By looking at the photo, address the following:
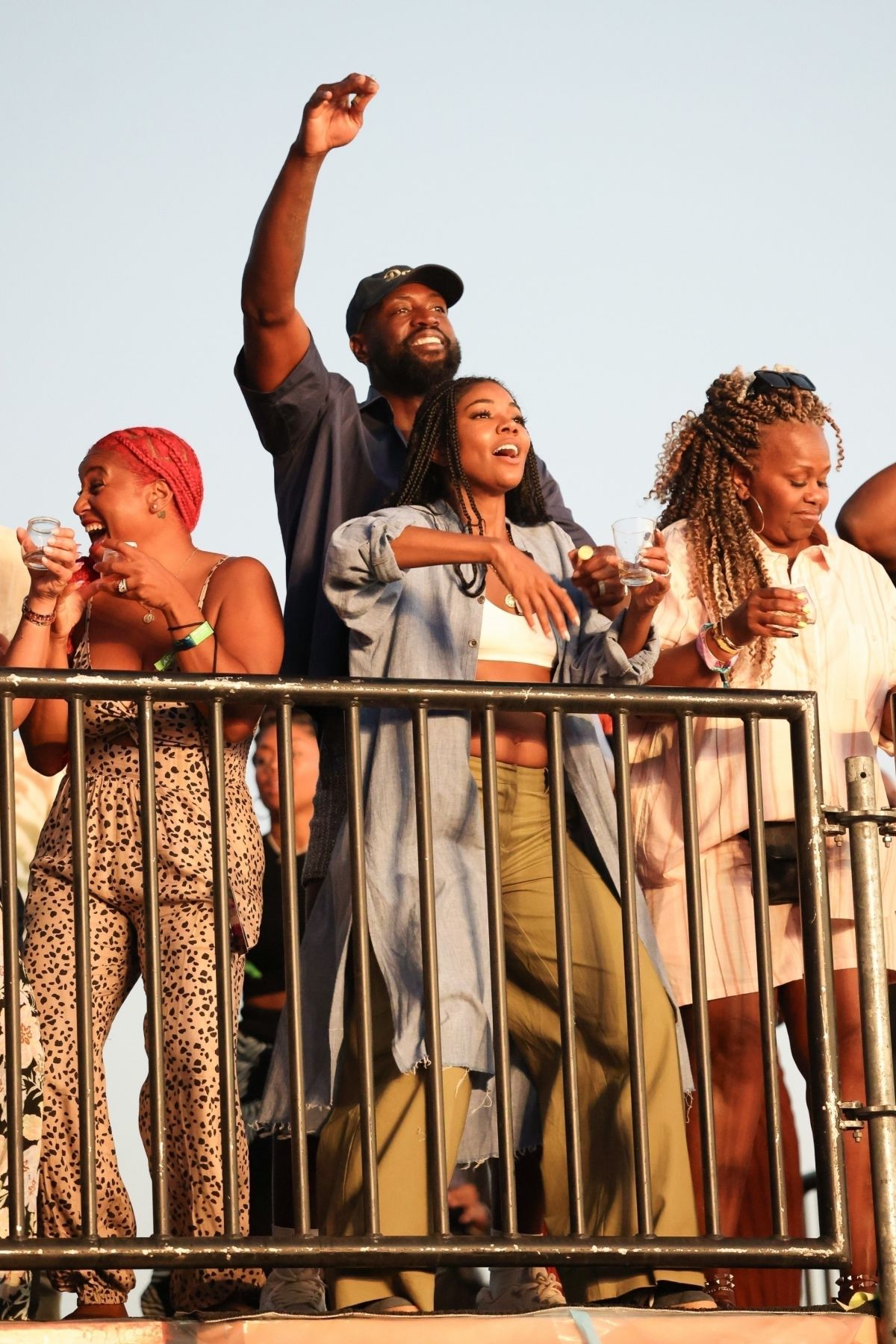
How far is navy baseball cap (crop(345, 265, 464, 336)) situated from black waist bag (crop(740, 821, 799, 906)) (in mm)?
1995

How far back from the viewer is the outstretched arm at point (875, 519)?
6102 mm

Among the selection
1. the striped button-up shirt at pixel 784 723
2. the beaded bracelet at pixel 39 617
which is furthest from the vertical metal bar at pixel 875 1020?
the beaded bracelet at pixel 39 617

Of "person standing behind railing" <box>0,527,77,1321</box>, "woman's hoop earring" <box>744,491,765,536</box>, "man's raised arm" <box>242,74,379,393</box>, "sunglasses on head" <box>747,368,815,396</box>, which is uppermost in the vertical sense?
"man's raised arm" <box>242,74,379,393</box>

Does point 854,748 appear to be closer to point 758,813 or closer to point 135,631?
point 758,813

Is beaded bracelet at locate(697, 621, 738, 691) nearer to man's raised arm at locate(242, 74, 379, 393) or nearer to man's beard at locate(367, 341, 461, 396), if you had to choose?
man's beard at locate(367, 341, 461, 396)

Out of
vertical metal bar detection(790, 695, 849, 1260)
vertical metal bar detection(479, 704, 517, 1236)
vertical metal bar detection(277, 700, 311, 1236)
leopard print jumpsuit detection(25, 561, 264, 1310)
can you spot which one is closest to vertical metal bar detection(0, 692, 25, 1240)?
vertical metal bar detection(277, 700, 311, 1236)

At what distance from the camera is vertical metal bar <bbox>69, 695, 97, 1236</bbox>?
4.03 meters

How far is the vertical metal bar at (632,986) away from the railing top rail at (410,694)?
0.30 feet

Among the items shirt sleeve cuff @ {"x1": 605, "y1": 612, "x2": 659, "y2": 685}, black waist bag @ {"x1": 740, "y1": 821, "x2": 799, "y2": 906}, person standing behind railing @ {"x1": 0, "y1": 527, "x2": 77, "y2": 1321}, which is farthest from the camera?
black waist bag @ {"x1": 740, "y1": 821, "x2": 799, "y2": 906}

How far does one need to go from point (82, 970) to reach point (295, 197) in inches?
93.0

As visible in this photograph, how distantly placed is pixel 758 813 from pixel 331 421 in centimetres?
190

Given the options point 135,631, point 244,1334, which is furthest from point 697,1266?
point 135,631

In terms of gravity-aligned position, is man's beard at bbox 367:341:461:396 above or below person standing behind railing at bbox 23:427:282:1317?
above

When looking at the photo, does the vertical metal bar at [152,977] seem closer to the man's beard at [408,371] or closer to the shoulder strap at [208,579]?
the shoulder strap at [208,579]
